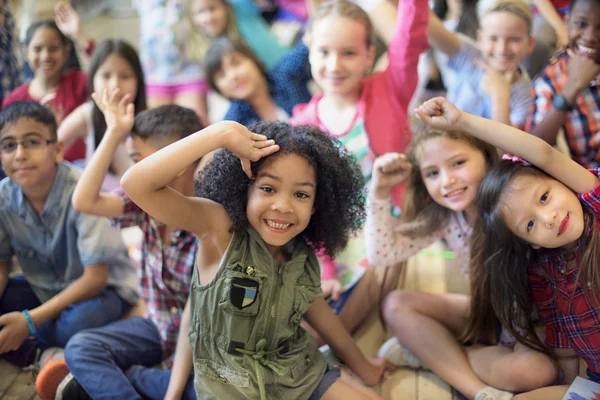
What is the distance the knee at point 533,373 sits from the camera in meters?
1.23

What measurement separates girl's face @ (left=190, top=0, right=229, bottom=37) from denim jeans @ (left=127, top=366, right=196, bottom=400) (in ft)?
4.66

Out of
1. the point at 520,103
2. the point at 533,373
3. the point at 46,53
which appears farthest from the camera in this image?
the point at 46,53

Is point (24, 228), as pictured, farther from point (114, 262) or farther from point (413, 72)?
point (413, 72)

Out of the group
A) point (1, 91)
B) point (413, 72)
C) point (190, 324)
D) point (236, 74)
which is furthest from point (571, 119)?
point (1, 91)

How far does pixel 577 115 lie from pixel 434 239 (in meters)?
0.68

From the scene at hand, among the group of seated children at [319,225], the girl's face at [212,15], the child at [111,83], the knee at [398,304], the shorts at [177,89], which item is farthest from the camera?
the shorts at [177,89]

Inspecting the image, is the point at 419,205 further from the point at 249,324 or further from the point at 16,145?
the point at 16,145

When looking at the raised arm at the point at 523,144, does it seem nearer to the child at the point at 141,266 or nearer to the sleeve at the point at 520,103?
the child at the point at 141,266

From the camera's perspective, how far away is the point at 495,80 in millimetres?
1812

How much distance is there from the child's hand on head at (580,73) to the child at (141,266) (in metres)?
1.01

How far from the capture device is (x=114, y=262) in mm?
1537

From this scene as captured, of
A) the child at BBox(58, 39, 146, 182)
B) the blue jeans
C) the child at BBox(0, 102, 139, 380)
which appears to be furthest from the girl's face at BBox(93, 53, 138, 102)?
the blue jeans

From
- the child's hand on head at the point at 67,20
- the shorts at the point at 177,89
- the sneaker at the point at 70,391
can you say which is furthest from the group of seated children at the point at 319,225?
the shorts at the point at 177,89

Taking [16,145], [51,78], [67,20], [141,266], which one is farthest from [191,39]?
[141,266]
